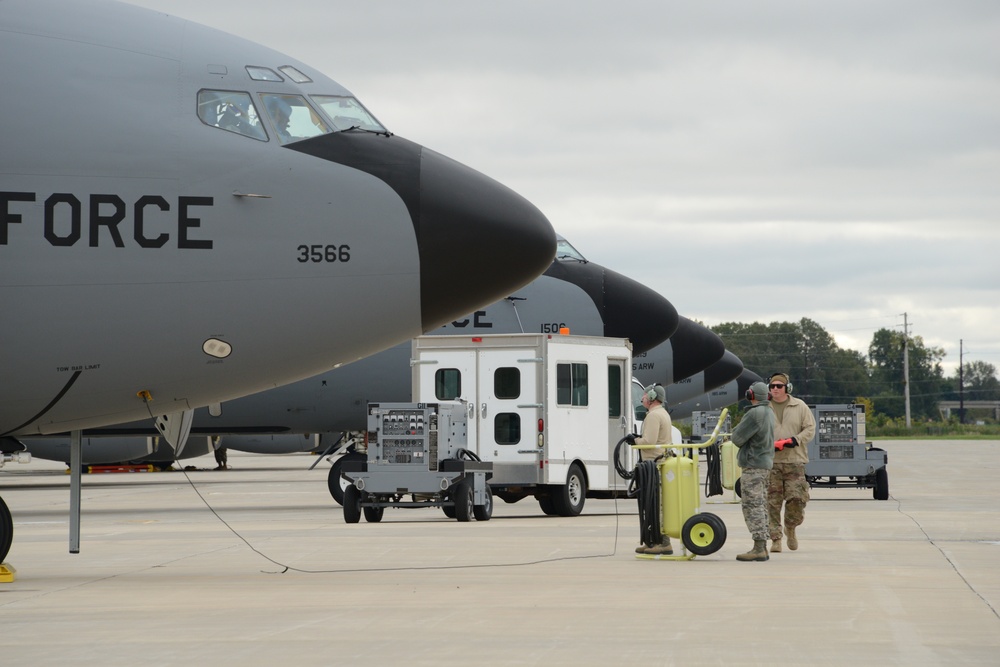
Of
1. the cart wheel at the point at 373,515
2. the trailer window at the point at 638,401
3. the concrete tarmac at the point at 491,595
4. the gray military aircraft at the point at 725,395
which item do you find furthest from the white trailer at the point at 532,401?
the gray military aircraft at the point at 725,395

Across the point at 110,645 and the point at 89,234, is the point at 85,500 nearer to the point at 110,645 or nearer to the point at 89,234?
the point at 89,234

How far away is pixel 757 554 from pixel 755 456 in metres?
1.11

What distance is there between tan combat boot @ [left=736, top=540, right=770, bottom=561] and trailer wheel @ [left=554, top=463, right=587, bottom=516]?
309 inches

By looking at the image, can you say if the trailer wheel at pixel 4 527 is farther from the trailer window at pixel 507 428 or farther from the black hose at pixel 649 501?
the trailer window at pixel 507 428

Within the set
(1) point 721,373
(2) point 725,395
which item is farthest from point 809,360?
(1) point 721,373

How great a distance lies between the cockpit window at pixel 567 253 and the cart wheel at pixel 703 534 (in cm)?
1172

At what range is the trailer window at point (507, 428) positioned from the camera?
2348 centimetres

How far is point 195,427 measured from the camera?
26297 mm

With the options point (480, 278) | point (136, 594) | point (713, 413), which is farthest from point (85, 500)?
point (713, 413)

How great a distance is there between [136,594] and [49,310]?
2680 millimetres

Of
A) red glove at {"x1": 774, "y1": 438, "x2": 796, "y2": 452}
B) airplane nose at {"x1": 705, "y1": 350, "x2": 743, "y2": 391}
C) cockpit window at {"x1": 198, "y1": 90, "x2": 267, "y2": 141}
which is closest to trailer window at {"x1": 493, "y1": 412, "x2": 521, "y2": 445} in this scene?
red glove at {"x1": 774, "y1": 438, "x2": 796, "y2": 452}

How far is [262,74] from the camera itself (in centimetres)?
1266

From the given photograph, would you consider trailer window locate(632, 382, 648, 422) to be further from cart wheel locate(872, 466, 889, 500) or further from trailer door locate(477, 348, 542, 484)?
trailer door locate(477, 348, 542, 484)

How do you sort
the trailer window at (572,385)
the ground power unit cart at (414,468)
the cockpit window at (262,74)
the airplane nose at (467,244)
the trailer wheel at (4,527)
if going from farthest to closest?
the trailer window at (572,385) → the ground power unit cart at (414,468) → the trailer wheel at (4,527) → the cockpit window at (262,74) → the airplane nose at (467,244)
